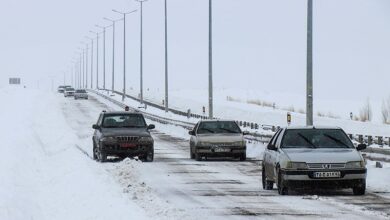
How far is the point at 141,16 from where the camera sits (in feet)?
261

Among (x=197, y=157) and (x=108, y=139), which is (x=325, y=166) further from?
(x=197, y=157)

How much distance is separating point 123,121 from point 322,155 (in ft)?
42.3

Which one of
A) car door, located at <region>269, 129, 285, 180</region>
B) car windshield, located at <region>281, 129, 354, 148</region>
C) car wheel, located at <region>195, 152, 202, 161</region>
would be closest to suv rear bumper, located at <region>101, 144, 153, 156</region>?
car wheel, located at <region>195, 152, 202, 161</region>

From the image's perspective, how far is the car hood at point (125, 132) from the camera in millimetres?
26906

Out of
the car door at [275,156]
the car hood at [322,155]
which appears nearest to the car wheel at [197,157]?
the car door at [275,156]

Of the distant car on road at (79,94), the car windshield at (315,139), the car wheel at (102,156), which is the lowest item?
the car wheel at (102,156)

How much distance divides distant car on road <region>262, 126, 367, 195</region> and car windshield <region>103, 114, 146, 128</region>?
11.4 meters

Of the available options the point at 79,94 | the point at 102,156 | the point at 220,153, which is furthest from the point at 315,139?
the point at 79,94

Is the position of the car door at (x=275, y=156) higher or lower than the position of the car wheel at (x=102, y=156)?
higher

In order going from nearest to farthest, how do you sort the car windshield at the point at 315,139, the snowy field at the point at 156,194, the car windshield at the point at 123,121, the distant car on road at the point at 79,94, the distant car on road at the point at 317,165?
1. the snowy field at the point at 156,194
2. the distant car on road at the point at 317,165
3. the car windshield at the point at 315,139
4. the car windshield at the point at 123,121
5. the distant car on road at the point at 79,94

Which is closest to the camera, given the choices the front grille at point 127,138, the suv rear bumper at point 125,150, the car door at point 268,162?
the car door at point 268,162

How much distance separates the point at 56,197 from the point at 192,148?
Result: 14619 mm

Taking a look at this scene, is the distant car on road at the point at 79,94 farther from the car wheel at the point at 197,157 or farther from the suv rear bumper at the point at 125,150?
the suv rear bumper at the point at 125,150

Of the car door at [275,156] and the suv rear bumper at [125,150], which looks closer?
the car door at [275,156]
